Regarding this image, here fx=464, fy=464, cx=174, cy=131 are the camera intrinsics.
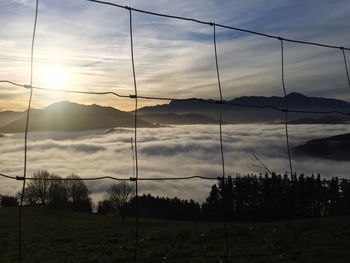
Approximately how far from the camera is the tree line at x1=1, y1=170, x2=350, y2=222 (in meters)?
32.0

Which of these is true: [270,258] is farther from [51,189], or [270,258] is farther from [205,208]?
[51,189]

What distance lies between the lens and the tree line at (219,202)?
3196 centimetres

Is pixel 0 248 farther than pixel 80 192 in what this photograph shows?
No

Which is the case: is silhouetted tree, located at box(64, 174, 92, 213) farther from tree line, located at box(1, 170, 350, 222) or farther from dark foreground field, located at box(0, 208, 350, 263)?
dark foreground field, located at box(0, 208, 350, 263)

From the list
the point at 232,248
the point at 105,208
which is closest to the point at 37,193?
the point at 105,208

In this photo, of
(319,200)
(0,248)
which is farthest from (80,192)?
(0,248)

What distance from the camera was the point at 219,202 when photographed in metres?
57.0

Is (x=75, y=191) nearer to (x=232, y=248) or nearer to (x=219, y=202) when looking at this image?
(x=219, y=202)

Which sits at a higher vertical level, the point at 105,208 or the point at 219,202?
the point at 105,208

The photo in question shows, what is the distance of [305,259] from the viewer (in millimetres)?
8359

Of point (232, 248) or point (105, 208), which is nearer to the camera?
point (232, 248)

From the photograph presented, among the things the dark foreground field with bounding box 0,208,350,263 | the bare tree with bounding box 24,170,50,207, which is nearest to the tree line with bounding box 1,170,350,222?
the bare tree with bounding box 24,170,50,207

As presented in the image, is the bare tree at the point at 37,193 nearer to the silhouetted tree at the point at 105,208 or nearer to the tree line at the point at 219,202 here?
the tree line at the point at 219,202

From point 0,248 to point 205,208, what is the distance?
42263 millimetres
